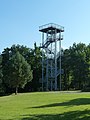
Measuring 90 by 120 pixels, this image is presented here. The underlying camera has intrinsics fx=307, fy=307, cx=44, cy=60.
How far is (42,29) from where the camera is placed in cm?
7044

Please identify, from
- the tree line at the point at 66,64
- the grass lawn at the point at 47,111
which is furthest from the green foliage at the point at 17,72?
the grass lawn at the point at 47,111

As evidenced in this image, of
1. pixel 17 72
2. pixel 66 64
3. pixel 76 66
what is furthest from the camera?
pixel 66 64

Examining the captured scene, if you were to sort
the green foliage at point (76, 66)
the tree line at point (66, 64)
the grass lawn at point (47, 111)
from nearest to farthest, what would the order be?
the grass lawn at point (47, 111)
the tree line at point (66, 64)
the green foliage at point (76, 66)

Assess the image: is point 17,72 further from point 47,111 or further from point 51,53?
point 47,111

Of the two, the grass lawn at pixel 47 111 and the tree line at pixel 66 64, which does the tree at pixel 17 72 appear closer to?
the tree line at pixel 66 64

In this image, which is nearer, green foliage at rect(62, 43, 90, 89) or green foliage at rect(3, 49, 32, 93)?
green foliage at rect(3, 49, 32, 93)

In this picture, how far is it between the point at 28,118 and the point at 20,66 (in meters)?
47.2

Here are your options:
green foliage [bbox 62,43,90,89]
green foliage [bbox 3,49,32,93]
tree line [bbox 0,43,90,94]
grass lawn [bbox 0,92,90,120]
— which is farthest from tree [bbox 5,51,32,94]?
grass lawn [bbox 0,92,90,120]

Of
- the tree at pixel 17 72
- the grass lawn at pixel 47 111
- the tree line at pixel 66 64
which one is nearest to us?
the grass lawn at pixel 47 111

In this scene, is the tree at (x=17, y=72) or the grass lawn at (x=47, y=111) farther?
the tree at (x=17, y=72)

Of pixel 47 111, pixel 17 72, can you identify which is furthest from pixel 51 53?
pixel 47 111

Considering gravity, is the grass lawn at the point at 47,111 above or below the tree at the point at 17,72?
below

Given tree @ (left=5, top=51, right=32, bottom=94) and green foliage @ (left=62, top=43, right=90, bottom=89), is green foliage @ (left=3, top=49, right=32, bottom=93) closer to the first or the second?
tree @ (left=5, top=51, right=32, bottom=94)

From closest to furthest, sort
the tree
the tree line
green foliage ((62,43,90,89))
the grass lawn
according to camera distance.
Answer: the grass lawn, the tree, the tree line, green foliage ((62,43,90,89))
